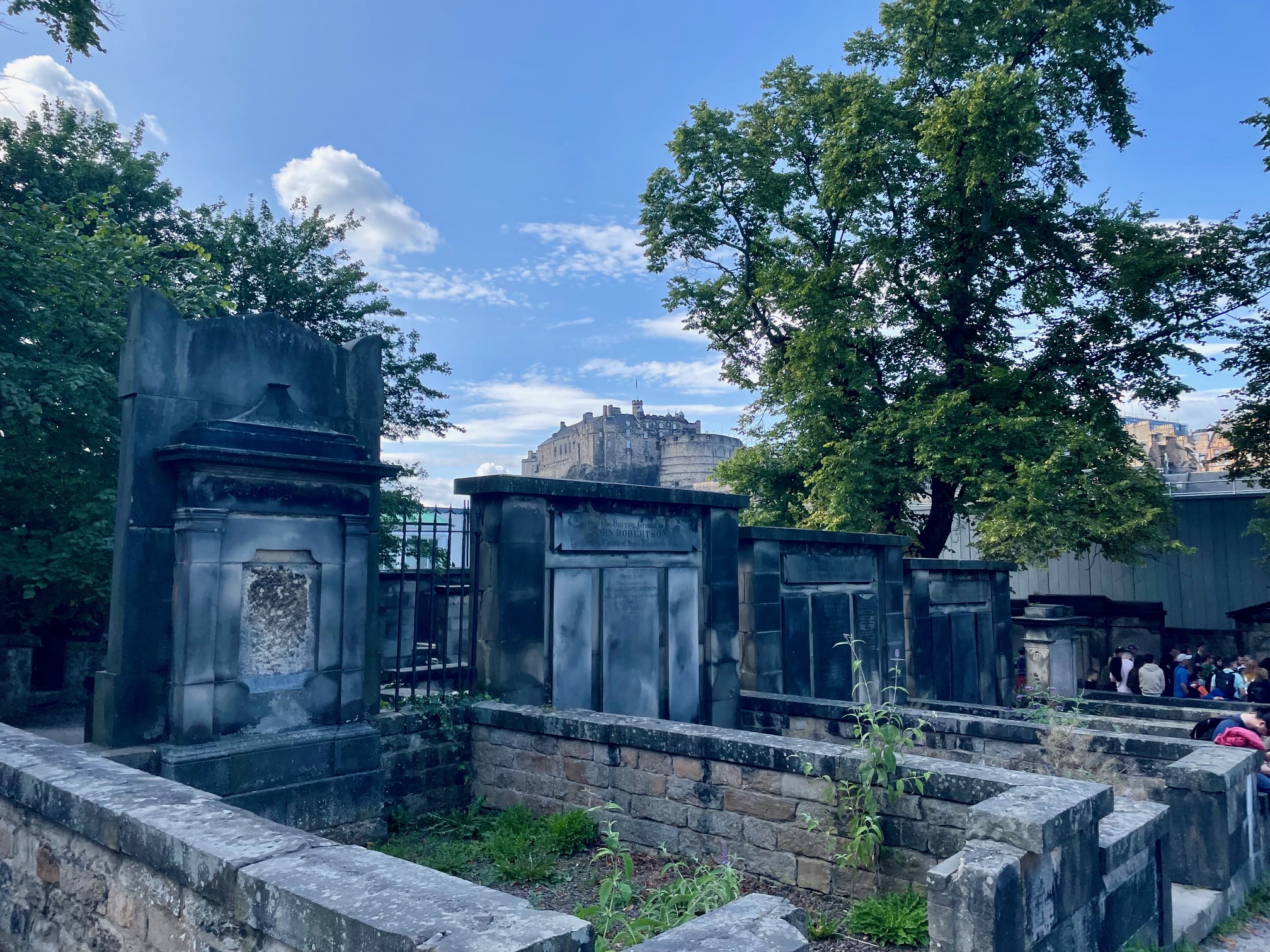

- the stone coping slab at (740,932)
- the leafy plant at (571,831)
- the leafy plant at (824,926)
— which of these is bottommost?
the leafy plant at (824,926)

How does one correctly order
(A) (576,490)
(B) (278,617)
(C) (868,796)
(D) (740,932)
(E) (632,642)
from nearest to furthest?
(D) (740,932) < (C) (868,796) < (B) (278,617) < (A) (576,490) < (E) (632,642)

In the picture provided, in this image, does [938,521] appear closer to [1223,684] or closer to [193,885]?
[1223,684]

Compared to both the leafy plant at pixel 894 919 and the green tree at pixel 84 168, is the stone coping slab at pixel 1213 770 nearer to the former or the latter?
the leafy plant at pixel 894 919

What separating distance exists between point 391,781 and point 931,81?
18487 mm

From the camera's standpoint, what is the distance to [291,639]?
5898 mm

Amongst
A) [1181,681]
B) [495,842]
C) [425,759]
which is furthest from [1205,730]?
[1181,681]

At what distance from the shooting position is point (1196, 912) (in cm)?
477

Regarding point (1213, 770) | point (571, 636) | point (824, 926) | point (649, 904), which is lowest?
point (824, 926)

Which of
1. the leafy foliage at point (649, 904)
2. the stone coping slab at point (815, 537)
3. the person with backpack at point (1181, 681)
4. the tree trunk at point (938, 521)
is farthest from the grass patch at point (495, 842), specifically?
the tree trunk at point (938, 521)

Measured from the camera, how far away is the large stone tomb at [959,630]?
11852 millimetres

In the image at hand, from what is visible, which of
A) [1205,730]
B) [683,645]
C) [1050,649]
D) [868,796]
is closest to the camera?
[868,796]

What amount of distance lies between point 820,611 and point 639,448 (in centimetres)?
4519

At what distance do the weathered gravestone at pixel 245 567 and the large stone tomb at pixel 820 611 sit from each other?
4730mm

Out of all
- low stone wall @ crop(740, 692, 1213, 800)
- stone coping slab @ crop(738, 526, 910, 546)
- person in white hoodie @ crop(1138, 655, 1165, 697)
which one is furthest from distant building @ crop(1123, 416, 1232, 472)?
low stone wall @ crop(740, 692, 1213, 800)
